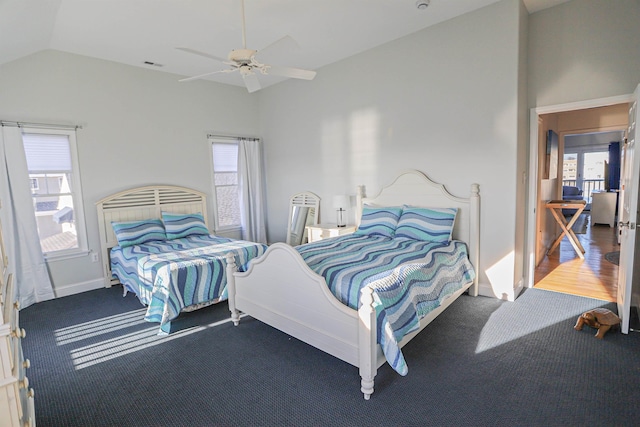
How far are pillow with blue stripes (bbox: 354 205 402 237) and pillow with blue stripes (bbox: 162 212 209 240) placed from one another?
2.23 metres

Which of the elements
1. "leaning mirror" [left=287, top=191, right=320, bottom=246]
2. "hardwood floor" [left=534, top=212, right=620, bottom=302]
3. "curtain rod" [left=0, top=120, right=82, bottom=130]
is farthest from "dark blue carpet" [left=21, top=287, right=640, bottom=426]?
"leaning mirror" [left=287, top=191, right=320, bottom=246]

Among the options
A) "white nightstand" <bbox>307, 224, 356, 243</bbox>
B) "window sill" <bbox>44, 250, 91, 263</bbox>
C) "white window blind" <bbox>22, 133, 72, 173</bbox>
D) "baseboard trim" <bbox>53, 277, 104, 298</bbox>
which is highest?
"white window blind" <bbox>22, 133, 72, 173</bbox>

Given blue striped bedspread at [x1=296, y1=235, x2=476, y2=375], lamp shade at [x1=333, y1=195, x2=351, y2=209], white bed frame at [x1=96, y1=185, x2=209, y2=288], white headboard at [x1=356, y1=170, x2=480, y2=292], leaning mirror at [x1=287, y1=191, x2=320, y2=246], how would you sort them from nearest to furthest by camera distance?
blue striped bedspread at [x1=296, y1=235, x2=476, y2=375]
white headboard at [x1=356, y1=170, x2=480, y2=292]
white bed frame at [x1=96, y1=185, x2=209, y2=288]
lamp shade at [x1=333, y1=195, x2=351, y2=209]
leaning mirror at [x1=287, y1=191, x2=320, y2=246]

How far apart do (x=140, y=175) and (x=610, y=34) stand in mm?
5399

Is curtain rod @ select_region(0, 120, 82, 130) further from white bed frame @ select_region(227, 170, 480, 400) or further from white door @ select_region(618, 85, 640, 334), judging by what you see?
white door @ select_region(618, 85, 640, 334)

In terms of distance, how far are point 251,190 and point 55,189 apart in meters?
2.59

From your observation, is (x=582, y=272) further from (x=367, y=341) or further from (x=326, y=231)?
(x=367, y=341)

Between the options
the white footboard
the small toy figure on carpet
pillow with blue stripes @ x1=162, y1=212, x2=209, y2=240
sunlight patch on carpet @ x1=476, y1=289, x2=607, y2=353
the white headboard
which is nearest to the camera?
the white footboard

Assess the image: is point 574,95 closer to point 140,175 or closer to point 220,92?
point 220,92

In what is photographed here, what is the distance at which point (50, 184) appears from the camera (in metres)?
4.00

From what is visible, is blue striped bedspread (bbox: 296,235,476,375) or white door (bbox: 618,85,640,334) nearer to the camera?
blue striped bedspread (bbox: 296,235,476,375)

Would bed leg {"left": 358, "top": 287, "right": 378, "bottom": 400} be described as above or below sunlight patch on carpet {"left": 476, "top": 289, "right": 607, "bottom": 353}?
above

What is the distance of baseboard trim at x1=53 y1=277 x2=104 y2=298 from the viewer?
159 inches

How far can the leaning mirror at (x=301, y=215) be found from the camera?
208 inches
